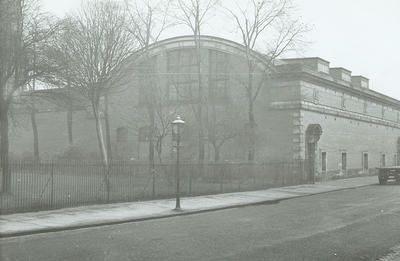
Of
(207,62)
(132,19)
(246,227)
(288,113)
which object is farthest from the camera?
(207,62)

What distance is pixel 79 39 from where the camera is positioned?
2542 centimetres

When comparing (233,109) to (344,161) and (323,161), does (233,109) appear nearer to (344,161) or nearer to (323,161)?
(323,161)

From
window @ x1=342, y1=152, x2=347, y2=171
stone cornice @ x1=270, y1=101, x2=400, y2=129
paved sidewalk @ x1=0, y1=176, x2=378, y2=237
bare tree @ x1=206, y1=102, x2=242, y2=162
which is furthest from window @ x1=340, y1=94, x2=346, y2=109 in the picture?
paved sidewalk @ x1=0, y1=176, x2=378, y2=237

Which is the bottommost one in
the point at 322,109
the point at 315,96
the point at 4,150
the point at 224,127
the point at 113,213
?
the point at 113,213

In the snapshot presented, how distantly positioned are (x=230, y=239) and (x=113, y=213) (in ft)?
21.6

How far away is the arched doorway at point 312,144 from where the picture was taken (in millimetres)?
36031

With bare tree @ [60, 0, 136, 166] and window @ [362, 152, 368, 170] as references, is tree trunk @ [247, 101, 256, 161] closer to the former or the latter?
bare tree @ [60, 0, 136, 166]

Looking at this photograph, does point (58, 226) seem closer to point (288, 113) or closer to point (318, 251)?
point (318, 251)

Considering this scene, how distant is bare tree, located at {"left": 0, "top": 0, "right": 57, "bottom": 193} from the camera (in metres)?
18.0

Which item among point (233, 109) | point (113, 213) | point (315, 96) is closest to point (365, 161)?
point (315, 96)

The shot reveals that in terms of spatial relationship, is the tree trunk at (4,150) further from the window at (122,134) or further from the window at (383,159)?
the window at (383,159)

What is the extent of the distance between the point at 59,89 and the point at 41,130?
2981cm

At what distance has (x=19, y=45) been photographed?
1834 centimetres

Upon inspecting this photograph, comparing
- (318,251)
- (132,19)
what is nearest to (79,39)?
(132,19)
